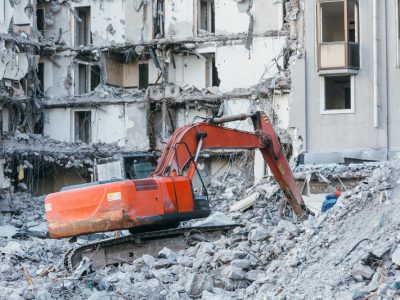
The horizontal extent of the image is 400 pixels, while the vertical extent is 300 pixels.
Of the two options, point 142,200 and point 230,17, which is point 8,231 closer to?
point 230,17

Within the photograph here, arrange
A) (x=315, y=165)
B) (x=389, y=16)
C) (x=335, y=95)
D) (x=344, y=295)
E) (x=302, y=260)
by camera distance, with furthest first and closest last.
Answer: (x=335, y=95) < (x=389, y=16) < (x=315, y=165) < (x=302, y=260) < (x=344, y=295)

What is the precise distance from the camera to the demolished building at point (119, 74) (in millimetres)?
41875

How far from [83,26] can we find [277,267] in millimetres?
32682

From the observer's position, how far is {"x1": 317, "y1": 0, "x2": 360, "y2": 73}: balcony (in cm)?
3500

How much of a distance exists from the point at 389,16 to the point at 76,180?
1605 centimetres

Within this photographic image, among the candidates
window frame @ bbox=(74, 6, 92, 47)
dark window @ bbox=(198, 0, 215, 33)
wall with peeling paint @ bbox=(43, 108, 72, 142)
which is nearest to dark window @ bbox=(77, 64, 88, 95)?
window frame @ bbox=(74, 6, 92, 47)

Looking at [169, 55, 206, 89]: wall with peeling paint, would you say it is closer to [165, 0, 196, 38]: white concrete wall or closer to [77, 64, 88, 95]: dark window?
[165, 0, 196, 38]: white concrete wall

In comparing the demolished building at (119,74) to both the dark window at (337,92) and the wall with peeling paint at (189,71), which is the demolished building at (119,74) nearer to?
the wall with peeling paint at (189,71)

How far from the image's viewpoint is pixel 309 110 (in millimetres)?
36094

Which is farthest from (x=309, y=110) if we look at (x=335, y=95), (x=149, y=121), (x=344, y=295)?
(x=344, y=295)

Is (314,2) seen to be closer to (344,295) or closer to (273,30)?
(273,30)

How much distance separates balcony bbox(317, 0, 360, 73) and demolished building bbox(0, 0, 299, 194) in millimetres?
4027

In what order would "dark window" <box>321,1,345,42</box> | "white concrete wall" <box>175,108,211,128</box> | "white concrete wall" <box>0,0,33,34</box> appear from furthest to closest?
"white concrete wall" <box>175,108,211,128</box> < "white concrete wall" <box>0,0,33,34</box> < "dark window" <box>321,1,345,42</box>

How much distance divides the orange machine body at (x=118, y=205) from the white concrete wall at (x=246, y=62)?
75.1ft
